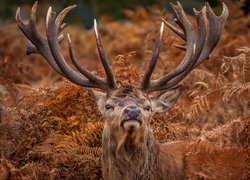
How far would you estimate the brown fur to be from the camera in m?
6.83

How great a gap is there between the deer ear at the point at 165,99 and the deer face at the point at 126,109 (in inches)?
0.8

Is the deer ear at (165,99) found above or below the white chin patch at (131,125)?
above

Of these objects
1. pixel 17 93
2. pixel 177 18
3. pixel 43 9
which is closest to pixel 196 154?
pixel 177 18

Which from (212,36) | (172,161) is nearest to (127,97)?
(172,161)

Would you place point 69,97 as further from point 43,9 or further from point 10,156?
point 43,9

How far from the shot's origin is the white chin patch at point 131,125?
6.56 metres

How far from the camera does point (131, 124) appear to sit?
655cm

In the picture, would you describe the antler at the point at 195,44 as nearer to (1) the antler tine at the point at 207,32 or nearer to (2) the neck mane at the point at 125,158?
(1) the antler tine at the point at 207,32

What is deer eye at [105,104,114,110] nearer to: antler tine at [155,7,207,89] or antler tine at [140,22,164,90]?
antler tine at [140,22,164,90]

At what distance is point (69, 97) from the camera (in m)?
7.92

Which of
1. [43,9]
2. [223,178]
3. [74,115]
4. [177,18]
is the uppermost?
[43,9]

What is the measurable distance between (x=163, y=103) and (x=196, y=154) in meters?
0.52

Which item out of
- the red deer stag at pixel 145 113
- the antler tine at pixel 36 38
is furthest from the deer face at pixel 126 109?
the antler tine at pixel 36 38

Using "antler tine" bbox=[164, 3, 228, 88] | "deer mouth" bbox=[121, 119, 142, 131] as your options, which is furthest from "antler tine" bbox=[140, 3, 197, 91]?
"deer mouth" bbox=[121, 119, 142, 131]
